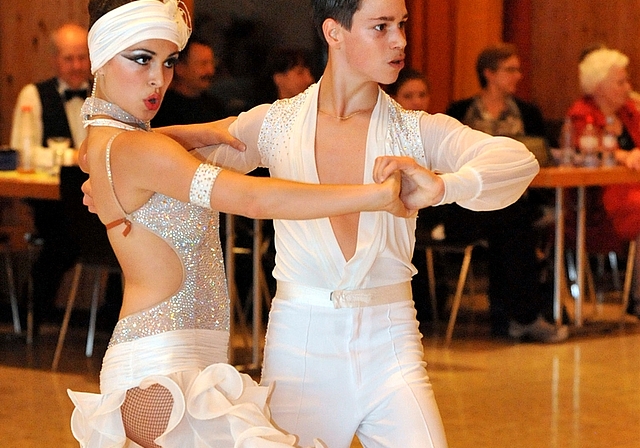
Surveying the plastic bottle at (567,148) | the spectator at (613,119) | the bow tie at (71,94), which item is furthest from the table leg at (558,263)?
the bow tie at (71,94)

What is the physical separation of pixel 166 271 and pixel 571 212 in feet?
17.5

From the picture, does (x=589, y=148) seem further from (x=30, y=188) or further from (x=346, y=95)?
(x=346, y=95)

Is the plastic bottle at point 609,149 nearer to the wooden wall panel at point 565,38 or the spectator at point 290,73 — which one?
the spectator at point 290,73

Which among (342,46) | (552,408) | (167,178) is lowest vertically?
(552,408)

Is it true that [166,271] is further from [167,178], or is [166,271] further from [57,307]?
[57,307]

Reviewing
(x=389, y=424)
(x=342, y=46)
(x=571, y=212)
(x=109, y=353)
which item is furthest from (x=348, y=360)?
(x=571, y=212)

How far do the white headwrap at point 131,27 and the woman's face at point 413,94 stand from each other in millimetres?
4406

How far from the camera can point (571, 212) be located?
7.28 meters

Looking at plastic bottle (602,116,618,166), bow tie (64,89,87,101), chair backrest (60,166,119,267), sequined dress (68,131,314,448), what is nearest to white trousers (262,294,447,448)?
sequined dress (68,131,314,448)

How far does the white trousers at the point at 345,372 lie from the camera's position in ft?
7.86

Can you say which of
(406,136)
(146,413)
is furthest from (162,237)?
(406,136)

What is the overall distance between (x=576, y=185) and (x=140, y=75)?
4378 mm

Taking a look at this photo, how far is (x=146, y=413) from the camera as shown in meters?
2.21

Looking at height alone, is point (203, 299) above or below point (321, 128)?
below
